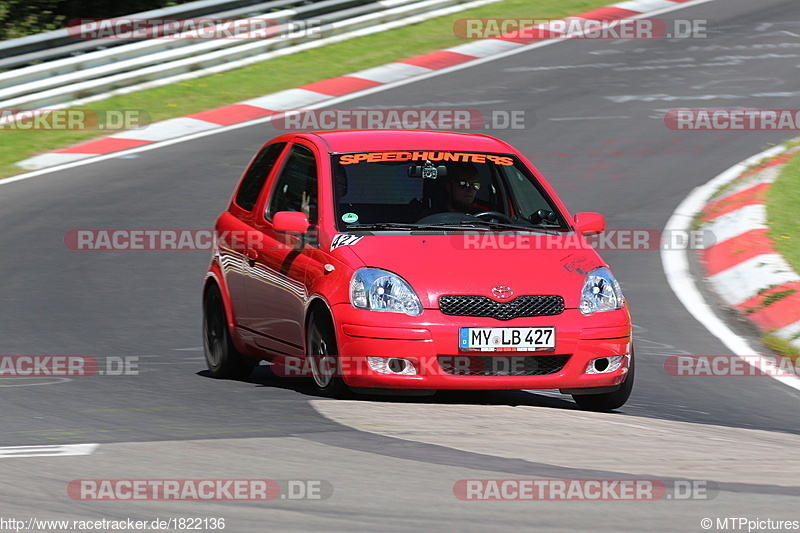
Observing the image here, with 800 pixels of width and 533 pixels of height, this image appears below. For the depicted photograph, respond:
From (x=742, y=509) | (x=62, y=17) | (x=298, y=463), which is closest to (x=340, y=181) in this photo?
(x=298, y=463)

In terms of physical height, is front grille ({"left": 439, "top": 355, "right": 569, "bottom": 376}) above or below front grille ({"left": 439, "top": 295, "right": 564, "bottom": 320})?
below

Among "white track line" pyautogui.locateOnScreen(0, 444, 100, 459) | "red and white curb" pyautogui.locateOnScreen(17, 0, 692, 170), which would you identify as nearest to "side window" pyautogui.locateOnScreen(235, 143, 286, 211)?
"white track line" pyautogui.locateOnScreen(0, 444, 100, 459)

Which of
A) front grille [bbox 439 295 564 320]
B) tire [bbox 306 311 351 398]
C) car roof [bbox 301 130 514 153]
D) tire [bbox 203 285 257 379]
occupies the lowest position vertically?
tire [bbox 203 285 257 379]

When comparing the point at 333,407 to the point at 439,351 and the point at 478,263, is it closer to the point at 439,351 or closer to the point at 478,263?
the point at 439,351

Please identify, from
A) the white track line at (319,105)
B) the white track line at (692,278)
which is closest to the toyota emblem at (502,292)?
the white track line at (692,278)

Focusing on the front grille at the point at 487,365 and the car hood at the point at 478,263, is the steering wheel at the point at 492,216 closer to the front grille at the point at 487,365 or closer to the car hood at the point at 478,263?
the car hood at the point at 478,263

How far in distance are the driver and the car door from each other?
790 millimetres

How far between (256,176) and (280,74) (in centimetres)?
1119

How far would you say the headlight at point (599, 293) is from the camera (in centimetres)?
802

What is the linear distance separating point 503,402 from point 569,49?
15.0 m

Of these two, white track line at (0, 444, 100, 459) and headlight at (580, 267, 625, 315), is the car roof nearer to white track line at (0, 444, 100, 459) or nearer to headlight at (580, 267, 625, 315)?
headlight at (580, 267, 625, 315)

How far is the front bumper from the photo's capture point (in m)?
7.74

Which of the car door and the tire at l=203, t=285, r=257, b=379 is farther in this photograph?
the tire at l=203, t=285, r=257, b=379

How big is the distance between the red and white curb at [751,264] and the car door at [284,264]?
3.54 meters
